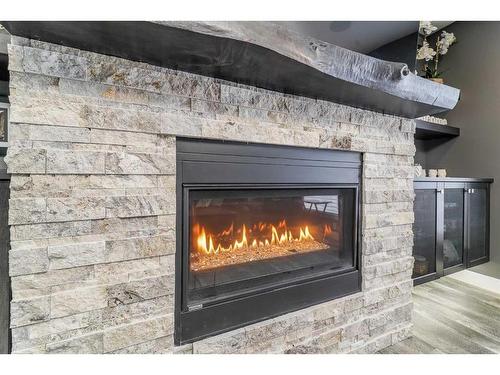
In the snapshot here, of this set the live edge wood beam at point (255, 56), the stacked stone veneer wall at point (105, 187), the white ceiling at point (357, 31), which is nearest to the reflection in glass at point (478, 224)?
the live edge wood beam at point (255, 56)

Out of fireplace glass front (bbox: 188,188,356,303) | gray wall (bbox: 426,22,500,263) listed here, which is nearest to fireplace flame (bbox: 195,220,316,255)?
fireplace glass front (bbox: 188,188,356,303)

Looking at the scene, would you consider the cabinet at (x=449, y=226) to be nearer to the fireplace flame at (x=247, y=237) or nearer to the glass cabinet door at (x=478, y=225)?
the glass cabinet door at (x=478, y=225)

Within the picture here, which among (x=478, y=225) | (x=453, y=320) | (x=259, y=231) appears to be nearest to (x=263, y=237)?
(x=259, y=231)

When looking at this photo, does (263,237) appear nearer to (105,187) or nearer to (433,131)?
(105,187)

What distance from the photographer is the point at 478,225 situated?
2543 millimetres

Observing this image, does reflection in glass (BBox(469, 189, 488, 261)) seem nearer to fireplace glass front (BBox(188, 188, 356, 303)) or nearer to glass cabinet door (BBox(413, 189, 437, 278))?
glass cabinet door (BBox(413, 189, 437, 278))

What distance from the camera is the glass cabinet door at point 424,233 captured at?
2195mm

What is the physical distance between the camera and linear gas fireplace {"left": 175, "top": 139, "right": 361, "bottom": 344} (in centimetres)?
107

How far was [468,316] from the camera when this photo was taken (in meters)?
1.79

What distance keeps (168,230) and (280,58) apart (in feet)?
2.47

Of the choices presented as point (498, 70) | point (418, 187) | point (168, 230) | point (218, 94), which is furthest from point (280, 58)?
point (498, 70)

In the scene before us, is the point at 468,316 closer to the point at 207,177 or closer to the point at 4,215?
the point at 207,177

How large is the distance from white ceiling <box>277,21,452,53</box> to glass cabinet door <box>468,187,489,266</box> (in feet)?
6.67

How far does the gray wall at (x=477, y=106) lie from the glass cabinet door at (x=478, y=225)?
0.06 metres
